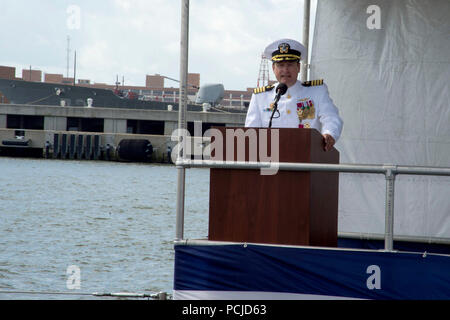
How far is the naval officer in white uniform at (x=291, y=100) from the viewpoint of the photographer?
20.3ft

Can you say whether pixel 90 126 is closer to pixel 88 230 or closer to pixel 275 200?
pixel 88 230

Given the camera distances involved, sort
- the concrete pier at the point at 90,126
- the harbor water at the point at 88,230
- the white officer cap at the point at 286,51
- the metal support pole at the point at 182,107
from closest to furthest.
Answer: the metal support pole at the point at 182,107 → the white officer cap at the point at 286,51 → the harbor water at the point at 88,230 → the concrete pier at the point at 90,126

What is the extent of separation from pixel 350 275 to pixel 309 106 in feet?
4.79

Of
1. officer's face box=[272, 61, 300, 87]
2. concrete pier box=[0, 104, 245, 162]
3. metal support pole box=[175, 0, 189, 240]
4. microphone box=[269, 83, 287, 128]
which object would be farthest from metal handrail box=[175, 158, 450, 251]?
concrete pier box=[0, 104, 245, 162]

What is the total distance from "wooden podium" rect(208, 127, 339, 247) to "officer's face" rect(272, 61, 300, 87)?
764 millimetres

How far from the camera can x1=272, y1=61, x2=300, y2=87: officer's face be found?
6191 mm

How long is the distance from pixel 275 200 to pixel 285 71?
129 cm

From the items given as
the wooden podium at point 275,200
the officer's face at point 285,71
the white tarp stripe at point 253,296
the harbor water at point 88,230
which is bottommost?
the harbor water at point 88,230

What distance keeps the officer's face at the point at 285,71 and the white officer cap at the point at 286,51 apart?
4 cm

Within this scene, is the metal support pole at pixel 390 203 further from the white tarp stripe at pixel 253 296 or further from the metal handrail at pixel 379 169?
the white tarp stripe at pixel 253 296

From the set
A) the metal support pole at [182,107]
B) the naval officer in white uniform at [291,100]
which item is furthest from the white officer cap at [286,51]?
the metal support pole at [182,107]

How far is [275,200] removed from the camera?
5375 mm

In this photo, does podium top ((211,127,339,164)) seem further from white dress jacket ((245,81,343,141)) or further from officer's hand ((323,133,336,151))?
white dress jacket ((245,81,343,141))

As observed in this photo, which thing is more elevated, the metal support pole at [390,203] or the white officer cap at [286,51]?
the white officer cap at [286,51]
